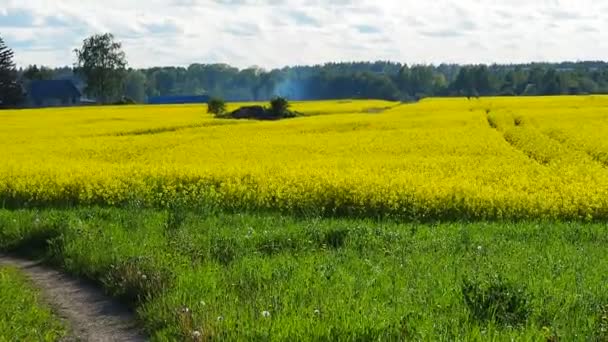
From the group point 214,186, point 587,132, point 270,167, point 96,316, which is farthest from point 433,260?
point 587,132

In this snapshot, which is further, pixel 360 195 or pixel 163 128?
pixel 163 128

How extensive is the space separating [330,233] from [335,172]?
6418mm

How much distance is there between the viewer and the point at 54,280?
376 inches

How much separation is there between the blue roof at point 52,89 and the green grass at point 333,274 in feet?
317

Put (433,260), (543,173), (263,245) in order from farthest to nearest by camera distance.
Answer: (543,173)
(263,245)
(433,260)

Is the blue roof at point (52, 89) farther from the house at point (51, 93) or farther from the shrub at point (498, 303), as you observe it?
the shrub at point (498, 303)

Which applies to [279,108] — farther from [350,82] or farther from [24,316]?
[350,82]

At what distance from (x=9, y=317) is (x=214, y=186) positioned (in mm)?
9286

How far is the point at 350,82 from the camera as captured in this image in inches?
5605

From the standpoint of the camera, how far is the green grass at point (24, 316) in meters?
6.69

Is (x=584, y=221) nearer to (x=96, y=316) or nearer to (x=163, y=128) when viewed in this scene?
(x=96, y=316)

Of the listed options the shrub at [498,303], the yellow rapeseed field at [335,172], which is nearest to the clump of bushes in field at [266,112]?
the yellow rapeseed field at [335,172]

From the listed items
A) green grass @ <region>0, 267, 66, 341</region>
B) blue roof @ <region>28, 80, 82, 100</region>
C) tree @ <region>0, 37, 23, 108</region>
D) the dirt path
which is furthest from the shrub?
blue roof @ <region>28, 80, 82, 100</region>

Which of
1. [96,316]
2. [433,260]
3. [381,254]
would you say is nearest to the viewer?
[96,316]
